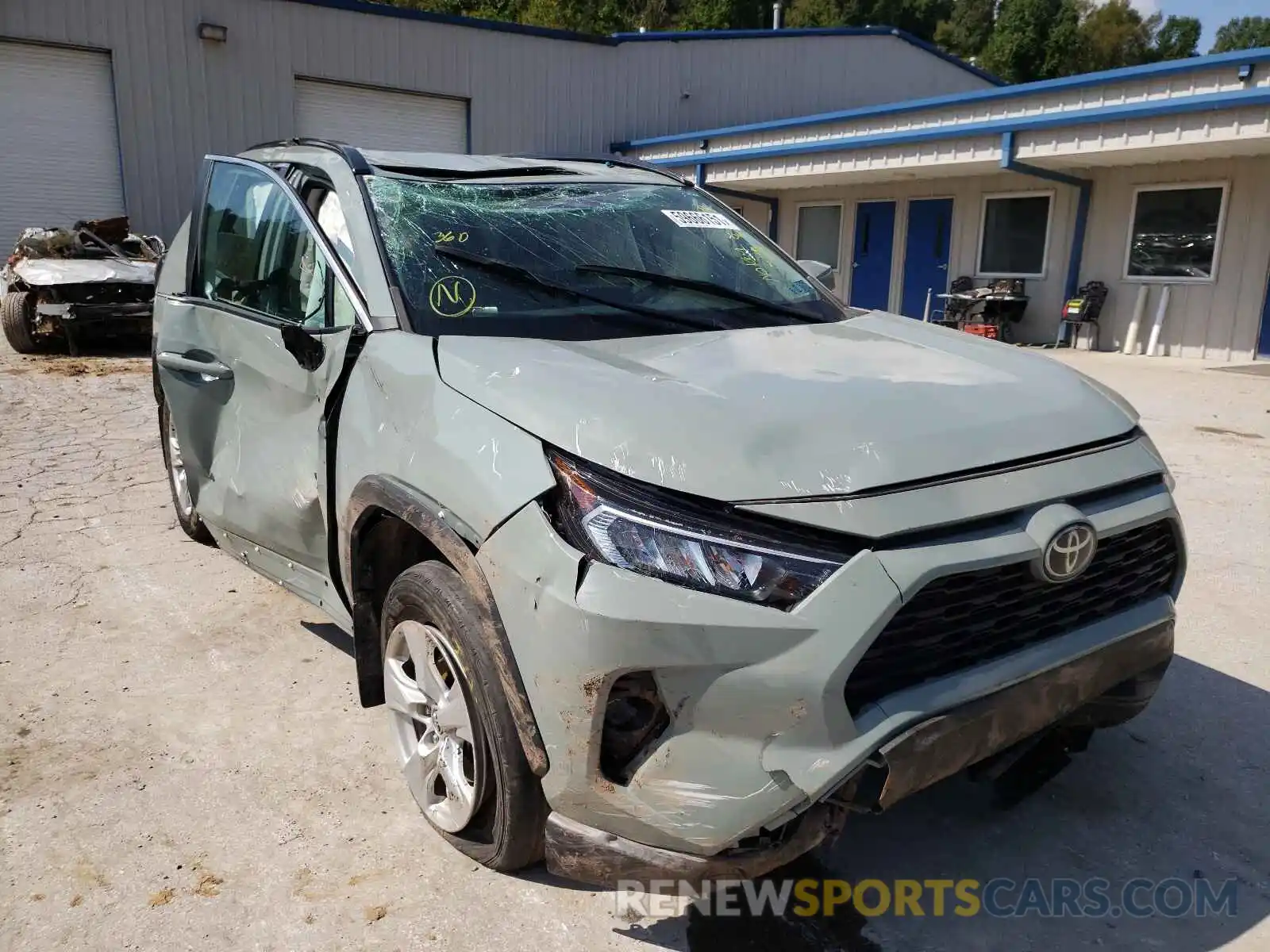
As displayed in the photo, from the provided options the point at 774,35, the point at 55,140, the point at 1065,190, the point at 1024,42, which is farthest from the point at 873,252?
the point at 1024,42

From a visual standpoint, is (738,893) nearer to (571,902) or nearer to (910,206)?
(571,902)

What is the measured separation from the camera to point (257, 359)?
10.5 feet

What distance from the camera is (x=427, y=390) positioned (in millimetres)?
2377

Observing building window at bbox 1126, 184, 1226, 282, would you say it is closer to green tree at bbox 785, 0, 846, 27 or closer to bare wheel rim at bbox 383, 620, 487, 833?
bare wheel rim at bbox 383, 620, 487, 833

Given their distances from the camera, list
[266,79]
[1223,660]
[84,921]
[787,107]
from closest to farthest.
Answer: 1. [84,921]
2. [1223,660]
3. [266,79]
4. [787,107]

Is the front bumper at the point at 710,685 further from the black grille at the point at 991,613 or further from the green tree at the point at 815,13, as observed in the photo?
the green tree at the point at 815,13

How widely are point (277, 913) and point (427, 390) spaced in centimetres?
133

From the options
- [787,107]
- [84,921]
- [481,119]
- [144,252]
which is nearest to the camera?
[84,921]

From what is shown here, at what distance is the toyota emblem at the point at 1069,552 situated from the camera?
2.10 meters

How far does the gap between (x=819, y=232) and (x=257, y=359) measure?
16.9m

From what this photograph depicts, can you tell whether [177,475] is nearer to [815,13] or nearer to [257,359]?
[257,359]

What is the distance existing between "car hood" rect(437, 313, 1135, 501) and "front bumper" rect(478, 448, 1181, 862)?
0.19 m

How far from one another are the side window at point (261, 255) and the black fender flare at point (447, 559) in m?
0.62

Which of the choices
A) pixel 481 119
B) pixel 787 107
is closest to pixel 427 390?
pixel 481 119
